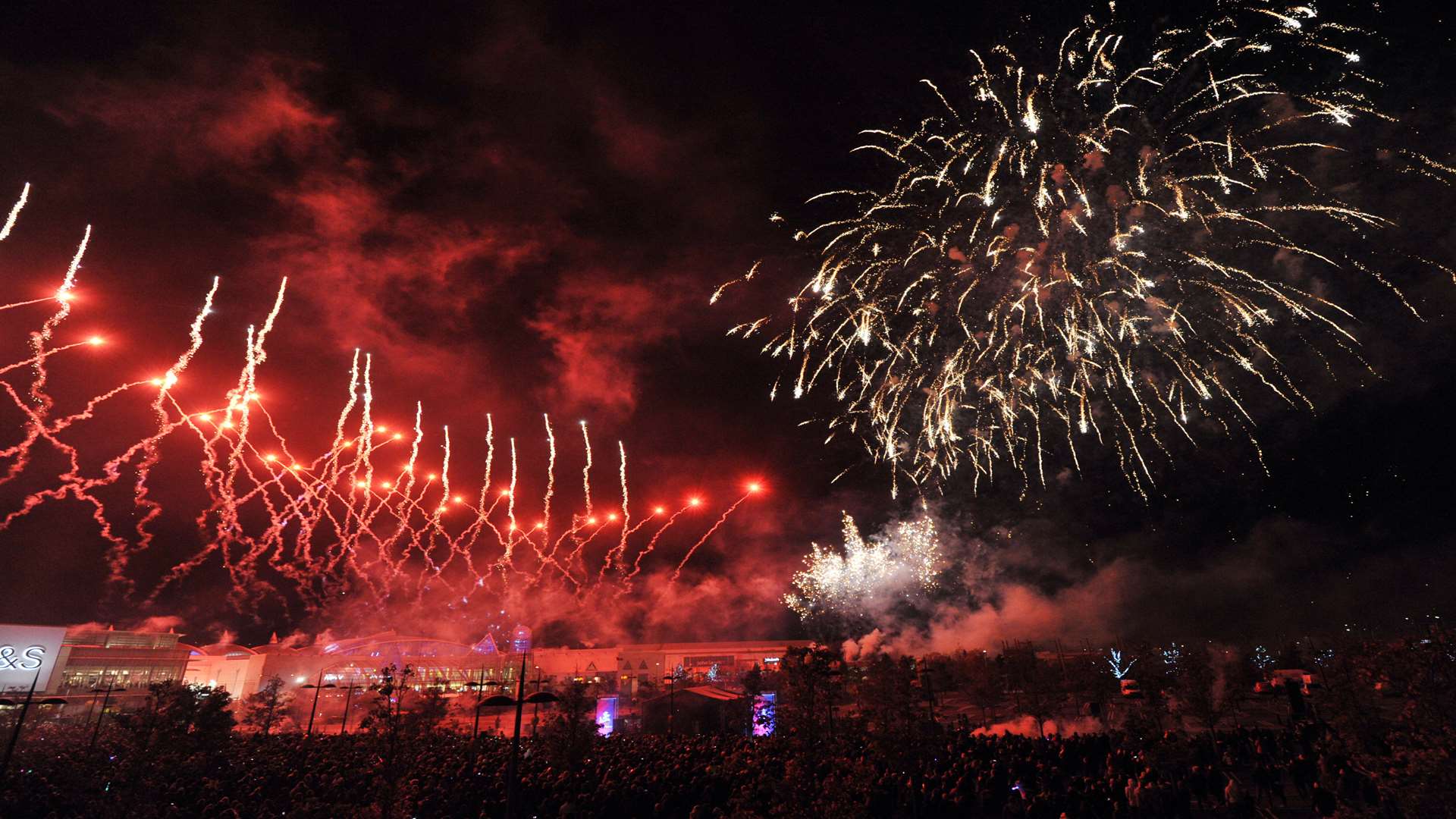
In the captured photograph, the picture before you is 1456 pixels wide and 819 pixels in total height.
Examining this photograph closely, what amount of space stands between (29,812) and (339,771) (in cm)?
881

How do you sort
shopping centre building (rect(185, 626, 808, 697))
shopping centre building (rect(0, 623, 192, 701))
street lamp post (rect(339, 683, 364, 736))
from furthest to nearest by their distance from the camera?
1. shopping centre building (rect(185, 626, 808, 697))
2. shopping centre building (rect(0, 623, 192, 701))
3. street lamp post (rect(339, 683, 364, 736))

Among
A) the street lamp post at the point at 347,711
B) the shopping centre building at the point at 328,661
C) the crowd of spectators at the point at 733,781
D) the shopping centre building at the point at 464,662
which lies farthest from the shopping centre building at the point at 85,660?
the crowd of spectators at the point at 733,781

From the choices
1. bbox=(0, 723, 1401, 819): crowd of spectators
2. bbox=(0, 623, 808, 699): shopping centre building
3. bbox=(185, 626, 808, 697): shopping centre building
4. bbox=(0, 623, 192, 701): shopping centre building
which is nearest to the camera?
bbox=(0, 723, 1401, 819): crowd of spectators

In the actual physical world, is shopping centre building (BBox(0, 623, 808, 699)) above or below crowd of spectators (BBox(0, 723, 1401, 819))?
above

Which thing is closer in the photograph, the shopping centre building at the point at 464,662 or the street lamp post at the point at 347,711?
→ the street lamp post at the point at 347,711

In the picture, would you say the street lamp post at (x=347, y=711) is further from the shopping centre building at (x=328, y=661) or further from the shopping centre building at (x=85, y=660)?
the shopping centre building at (x=85, y=660)

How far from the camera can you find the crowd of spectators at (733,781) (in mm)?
17656

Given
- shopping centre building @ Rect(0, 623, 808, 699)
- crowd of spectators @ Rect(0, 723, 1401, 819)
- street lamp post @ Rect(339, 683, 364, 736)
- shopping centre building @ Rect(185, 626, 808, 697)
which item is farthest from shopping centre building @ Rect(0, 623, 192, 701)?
crowd of spectators @ Rect(0, 723, 1401, 819)

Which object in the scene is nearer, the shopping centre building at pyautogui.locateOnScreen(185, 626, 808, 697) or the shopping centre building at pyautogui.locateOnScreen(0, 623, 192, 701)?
the shopping centre building at pyautogui.locateOnScreen(0, 623, 192, 701)

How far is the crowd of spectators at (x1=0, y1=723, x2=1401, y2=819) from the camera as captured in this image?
17656mm

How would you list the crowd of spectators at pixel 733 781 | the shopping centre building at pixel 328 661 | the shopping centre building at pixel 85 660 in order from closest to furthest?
the crowd of spectators at pixel 733 781, the shopping centre building at pixel 85 660, the shopping centre building at pixel 328 661

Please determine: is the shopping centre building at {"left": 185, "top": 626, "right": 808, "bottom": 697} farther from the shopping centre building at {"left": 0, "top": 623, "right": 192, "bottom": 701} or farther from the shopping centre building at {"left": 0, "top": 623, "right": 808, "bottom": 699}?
the shopping centre building at {"left": 0, "top": 623, "right": 192, "bottom": 701}


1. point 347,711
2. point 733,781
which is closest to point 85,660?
point 347,711

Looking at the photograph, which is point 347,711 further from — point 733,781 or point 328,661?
point 328,661
